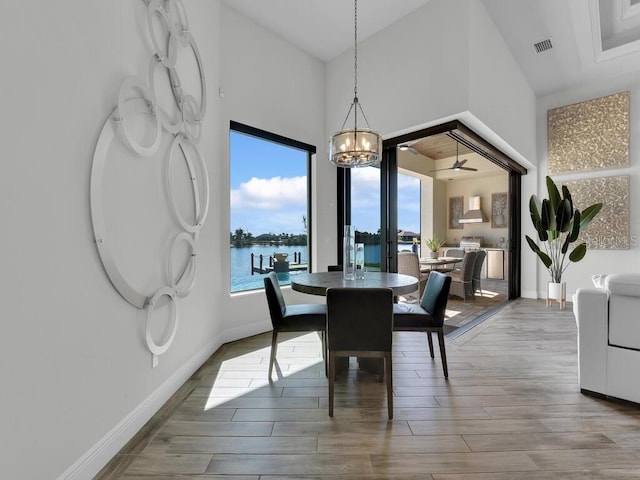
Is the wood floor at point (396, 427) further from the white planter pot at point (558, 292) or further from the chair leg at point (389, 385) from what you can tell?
the white planter pot at point (558, 292)

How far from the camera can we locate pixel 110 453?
1.59 meters

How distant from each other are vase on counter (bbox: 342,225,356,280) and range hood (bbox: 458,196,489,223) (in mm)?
7113

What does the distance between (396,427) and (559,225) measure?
478 cm

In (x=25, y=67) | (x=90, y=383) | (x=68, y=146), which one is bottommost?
(x=90, y=383)

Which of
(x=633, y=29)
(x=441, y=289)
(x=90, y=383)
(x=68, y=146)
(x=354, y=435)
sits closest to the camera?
(x=68, y=146)

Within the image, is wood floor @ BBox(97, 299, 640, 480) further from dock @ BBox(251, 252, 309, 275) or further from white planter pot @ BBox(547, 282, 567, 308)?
white planter pot @ BBox(547, 282, 567, 308)

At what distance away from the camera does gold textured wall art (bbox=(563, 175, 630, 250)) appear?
4914 millimetres

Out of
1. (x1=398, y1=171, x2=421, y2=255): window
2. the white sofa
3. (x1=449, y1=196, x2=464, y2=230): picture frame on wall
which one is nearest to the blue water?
the white sofa

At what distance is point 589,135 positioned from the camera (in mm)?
5219

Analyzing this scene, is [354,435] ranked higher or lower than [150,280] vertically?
lower

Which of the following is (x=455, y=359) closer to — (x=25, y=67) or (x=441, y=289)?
(x=441, y=289)

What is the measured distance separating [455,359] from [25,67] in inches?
137

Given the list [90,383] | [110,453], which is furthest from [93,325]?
[110,453]

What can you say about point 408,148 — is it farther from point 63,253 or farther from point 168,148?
point 63,253
